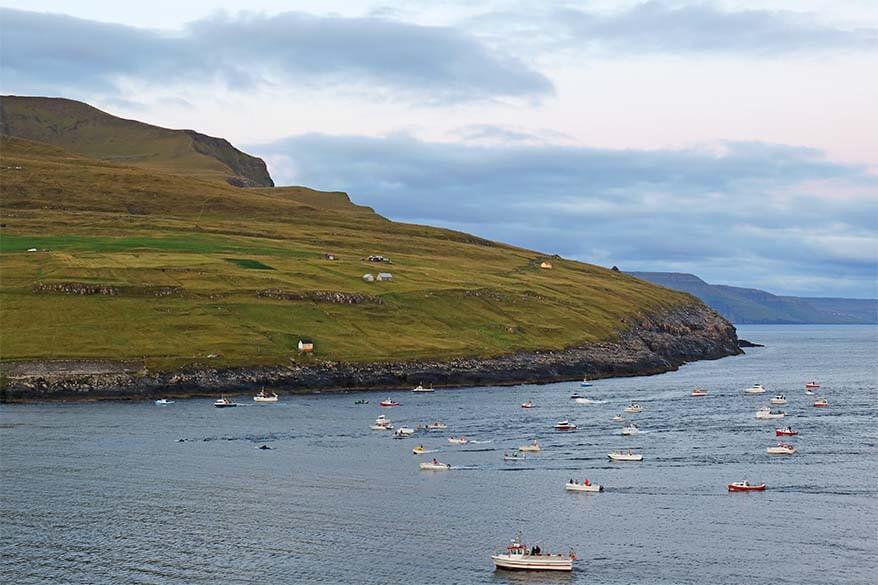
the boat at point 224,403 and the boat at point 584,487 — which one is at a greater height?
the boat at point 224,403

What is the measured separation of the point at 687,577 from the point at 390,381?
11920 cm

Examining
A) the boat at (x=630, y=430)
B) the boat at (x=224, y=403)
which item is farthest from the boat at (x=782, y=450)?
the boat at (x=224, y=403)

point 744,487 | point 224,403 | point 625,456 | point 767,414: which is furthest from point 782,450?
point 224,403

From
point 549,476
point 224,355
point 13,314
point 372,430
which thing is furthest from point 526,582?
point 13,314

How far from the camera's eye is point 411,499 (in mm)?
102750

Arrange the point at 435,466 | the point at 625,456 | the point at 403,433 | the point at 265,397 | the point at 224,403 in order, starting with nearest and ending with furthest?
the point at 435,466 → the point at 625,456 → the point at 403,433 → the point at 224,403 → the point at 265,397

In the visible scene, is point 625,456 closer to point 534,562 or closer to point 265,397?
point 534,562

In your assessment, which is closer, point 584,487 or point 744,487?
point 744,487

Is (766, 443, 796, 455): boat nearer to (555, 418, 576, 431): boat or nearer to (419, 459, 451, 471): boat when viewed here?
(555, 418, 576, 431): boat

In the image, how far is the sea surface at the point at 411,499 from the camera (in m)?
80.0

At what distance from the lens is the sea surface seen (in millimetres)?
80000

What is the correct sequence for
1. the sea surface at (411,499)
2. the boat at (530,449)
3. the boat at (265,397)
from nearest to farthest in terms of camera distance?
1. the sea surface at (411,499)
2. the boat at (530,449)
3. the boat at (265,397)

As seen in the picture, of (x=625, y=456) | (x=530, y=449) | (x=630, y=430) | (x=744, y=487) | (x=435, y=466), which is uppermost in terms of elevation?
(x=630, y=430)

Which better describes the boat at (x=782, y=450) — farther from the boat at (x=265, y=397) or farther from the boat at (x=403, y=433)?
the boat at (x=265, y=397)
